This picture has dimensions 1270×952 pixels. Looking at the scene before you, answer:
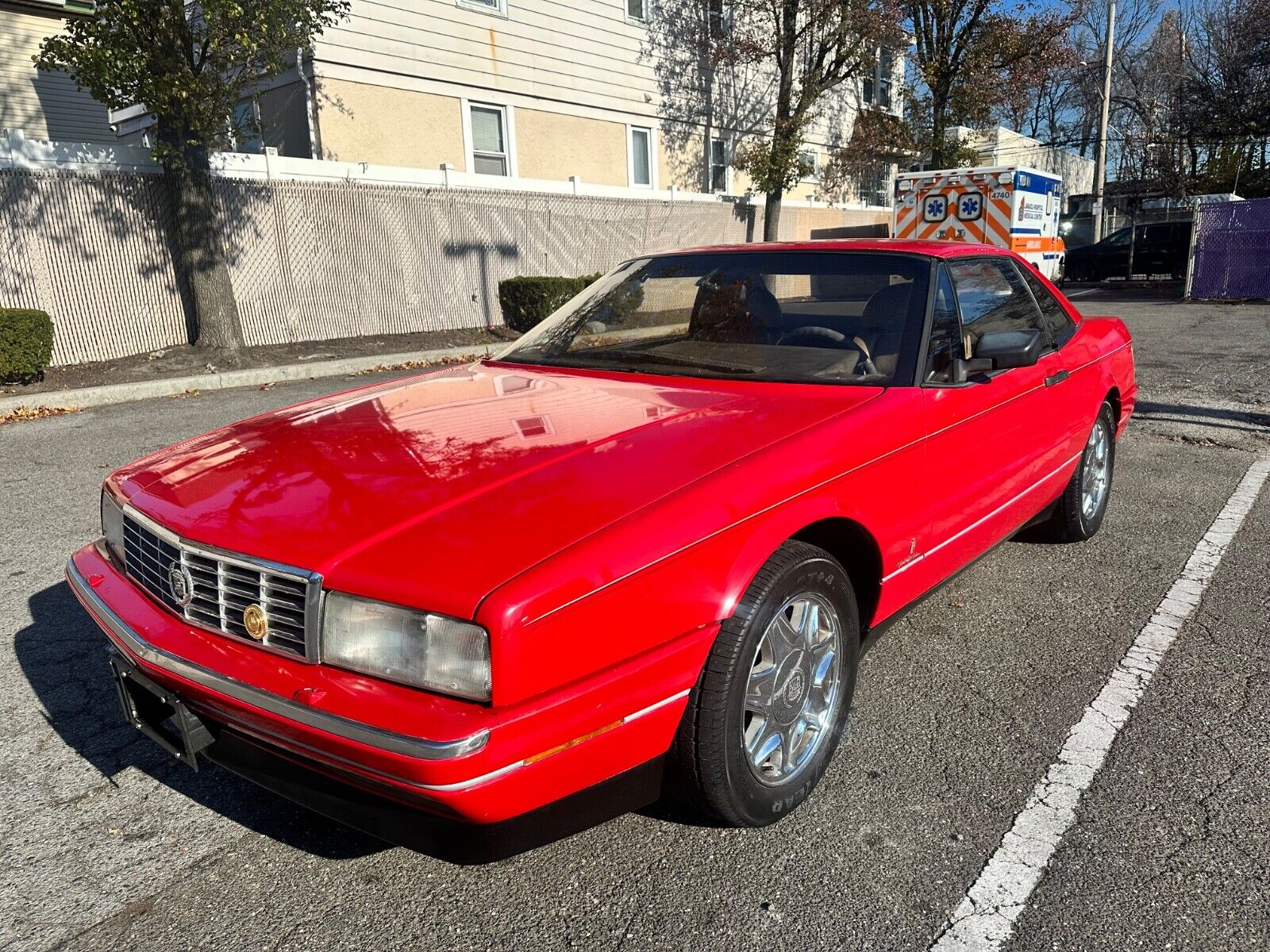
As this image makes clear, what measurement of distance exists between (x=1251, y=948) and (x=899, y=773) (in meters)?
0.91

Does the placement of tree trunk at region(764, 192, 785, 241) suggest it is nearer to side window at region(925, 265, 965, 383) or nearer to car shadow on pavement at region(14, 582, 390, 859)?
side window at region(925, 265, 965, 383)

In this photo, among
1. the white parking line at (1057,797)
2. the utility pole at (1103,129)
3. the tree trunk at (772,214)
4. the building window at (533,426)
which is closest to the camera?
the white parking line at (1057,797)

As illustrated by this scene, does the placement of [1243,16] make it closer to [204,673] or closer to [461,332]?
[461,332]

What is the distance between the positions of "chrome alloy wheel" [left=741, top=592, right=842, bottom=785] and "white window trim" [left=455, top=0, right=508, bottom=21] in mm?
15159

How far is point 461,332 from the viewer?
14.5 metres

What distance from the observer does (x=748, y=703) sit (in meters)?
2.31

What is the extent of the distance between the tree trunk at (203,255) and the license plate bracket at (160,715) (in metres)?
9.78

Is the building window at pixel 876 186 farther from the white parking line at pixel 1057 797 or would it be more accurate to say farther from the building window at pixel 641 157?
the white parking line at pixel 1057 797

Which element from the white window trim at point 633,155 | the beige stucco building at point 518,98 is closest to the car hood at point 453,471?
the beige stucco building at point 518,98

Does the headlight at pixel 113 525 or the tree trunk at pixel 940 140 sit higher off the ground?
the tree trunk at pixel 940 140

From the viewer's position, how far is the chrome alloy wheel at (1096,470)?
4449 mm

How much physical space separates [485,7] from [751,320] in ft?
46.9

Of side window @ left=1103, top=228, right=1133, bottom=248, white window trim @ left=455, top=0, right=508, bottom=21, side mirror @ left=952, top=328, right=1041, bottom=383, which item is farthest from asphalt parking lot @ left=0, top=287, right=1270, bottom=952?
side window @ left=1103, top=228, right=1133, bottom=248

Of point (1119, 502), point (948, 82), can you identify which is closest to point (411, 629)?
point (1119, 502)
